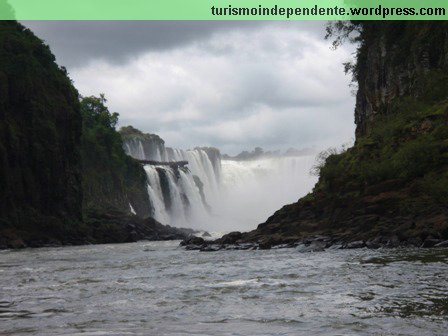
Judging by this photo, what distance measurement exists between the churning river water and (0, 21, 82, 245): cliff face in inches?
1452

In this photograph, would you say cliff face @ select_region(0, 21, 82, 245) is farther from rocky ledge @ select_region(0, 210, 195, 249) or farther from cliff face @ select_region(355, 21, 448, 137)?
cliff face @ select_region(355, 21, 448, 137)

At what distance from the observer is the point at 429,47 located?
139 feet

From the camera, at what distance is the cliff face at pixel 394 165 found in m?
29.5

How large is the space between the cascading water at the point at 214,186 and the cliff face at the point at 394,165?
55.9 meters

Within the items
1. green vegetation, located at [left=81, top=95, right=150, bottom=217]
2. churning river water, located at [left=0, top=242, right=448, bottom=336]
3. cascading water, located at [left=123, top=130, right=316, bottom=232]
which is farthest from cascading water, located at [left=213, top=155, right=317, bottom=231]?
churning river water, located at [left=0, top=242, right=448, bottom=336]

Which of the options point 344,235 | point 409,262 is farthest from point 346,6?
point 409,262

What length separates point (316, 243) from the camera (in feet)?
99.1

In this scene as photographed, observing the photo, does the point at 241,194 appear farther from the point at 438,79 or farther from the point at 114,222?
the point at 438,79

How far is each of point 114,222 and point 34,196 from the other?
12.7 m

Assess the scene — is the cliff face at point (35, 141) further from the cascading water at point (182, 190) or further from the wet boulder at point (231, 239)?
the cascading water at point (182, 190)

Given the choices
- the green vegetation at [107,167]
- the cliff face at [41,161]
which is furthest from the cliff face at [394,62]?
the green vegetation at [107,167]

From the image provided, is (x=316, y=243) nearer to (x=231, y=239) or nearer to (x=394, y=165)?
(x=394, y=165)

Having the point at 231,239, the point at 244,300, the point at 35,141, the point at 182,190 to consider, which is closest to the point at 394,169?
the point at 231,239

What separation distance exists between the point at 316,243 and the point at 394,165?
6.98m
